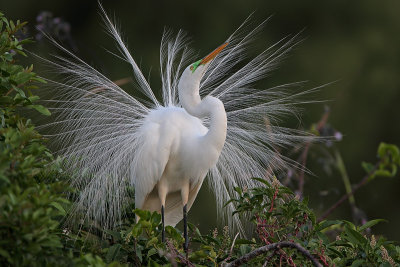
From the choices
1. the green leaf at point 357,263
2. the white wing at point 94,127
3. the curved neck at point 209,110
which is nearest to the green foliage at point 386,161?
the green leaf at point 357,263

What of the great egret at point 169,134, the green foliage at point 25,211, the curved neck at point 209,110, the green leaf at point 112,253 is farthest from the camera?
the great egret at point 169,134

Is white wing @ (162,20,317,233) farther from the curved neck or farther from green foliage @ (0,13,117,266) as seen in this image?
green foliage @ (0,13,117,266)

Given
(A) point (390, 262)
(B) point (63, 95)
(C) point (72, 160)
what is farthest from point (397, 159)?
(B) point (63, 95)

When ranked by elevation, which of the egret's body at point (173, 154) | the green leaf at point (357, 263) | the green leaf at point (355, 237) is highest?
the egret's body at point (173, 154)

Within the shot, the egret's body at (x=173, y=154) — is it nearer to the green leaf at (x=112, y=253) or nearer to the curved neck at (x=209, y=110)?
the curved neck at (x=209, y=110)

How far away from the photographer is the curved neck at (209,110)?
9.75ft

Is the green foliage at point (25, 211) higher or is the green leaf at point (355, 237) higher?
the green foliage at point (25, 211)

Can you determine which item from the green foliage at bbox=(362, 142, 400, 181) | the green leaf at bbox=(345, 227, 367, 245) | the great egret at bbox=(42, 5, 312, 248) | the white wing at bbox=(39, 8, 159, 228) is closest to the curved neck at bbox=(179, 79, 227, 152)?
the great egret at bbox=(42, 5, 312, 248)

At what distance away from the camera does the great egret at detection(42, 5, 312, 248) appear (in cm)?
310

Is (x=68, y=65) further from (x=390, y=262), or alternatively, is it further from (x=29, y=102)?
(x=390, y=262)

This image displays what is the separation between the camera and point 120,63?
308 inches

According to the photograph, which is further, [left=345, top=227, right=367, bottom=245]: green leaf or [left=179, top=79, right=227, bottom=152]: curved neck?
[left=179, top=79, right=227, bottom=152]: curved neck

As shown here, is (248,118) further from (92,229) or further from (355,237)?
(355,237)

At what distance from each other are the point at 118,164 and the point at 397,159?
1.64 m
